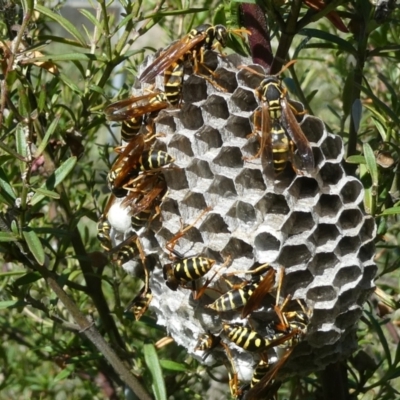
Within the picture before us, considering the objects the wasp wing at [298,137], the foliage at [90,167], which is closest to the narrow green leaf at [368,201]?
the foliage at [90,167]

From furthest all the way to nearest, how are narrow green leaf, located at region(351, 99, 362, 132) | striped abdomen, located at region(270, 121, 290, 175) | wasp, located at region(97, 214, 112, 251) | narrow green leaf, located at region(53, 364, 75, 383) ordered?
narrow green leaf, located at region(53, 364, 75, 383) < wasp, located at region(97, 214, 112, 251) < narrow green leaf, located at region(351, 99, 362, 132) < striped abdomen, located at region(270, 121, 290, 175)

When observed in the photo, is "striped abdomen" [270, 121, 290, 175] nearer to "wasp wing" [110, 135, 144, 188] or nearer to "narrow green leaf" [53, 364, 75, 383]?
"wasp wing" [110, 135, 144, 188]

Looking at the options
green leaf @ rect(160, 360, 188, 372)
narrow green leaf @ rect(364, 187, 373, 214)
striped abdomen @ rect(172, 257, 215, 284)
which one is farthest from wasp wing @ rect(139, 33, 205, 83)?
green leaf @ rect(160, 360, 188, 372)

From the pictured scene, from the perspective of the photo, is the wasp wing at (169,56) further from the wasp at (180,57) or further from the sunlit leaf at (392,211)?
the sunlit leaf at (392,211)

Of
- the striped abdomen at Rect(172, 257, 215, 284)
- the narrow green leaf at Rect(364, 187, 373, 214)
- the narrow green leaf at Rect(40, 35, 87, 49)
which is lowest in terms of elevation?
the narrow green leaf at Rect(364, 187, 373, 214)

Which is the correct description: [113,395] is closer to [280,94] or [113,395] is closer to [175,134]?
[175,134]

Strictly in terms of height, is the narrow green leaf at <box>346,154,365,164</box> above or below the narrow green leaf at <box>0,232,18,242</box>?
below
